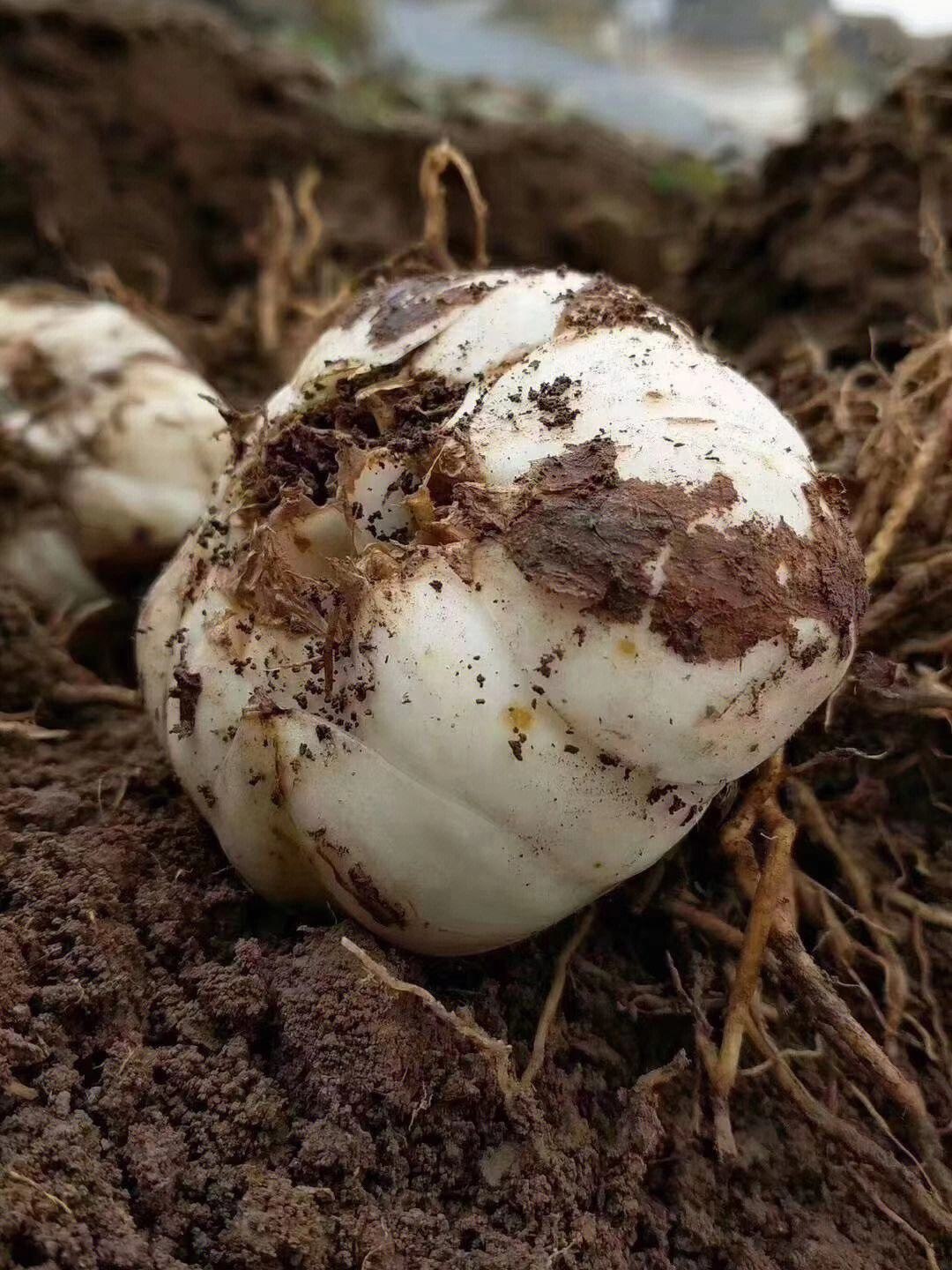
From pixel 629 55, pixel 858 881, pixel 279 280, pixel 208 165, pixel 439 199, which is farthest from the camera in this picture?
pixel 629 55

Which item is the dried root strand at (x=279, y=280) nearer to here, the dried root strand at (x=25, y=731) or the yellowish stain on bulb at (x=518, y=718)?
the dried root strand at (x=25, y=731)

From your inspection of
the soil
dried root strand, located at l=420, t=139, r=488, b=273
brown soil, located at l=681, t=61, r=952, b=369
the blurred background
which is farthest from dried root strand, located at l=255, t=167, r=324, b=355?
the blurred background

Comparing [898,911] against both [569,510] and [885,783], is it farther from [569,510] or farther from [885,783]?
[569,510]

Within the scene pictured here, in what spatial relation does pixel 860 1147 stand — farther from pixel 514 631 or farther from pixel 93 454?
pixel 93 454

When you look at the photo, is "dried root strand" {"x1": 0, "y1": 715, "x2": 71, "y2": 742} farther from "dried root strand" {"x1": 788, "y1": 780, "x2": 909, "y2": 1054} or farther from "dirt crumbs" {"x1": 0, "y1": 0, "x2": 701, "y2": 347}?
"dirt crumbs" {"x1": 0, "y1": 0, "x2": 701, "y2": 347}

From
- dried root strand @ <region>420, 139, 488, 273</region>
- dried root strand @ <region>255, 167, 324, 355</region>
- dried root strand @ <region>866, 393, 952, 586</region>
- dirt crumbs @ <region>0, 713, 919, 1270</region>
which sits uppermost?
dried root strand @ <region>420, 139, 488, 273</region>

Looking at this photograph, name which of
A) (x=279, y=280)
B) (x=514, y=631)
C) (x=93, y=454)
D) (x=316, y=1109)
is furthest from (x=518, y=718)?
(x=279, y=280)

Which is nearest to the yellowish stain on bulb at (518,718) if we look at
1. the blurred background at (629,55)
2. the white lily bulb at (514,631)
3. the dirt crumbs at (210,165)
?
the white lily bulb at (514,631)
